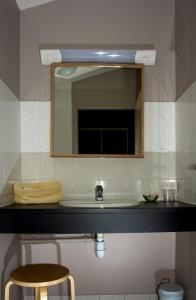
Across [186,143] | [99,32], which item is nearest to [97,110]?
[99,32]

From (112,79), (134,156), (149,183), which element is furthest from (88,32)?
(149,183)

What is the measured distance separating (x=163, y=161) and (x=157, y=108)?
0.39 m

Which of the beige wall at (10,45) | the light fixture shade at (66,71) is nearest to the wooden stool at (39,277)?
the beige wall at (10,45)

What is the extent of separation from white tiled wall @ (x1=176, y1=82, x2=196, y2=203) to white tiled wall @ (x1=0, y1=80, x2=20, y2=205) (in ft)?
3.73

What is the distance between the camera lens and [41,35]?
2441mm

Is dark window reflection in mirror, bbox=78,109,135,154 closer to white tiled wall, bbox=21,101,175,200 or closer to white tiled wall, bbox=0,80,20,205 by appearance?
white tiled wall, bbox=21,101,175,200

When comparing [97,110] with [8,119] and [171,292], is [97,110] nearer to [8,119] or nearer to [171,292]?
[8,119]

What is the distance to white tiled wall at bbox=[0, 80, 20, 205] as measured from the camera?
1.96 meters

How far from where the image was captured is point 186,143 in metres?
2.20

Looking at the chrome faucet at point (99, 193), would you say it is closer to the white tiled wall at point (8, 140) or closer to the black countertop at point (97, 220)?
the black countertop at point (97, 220)

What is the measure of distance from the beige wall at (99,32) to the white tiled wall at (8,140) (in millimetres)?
262

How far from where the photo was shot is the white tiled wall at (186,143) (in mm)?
2057

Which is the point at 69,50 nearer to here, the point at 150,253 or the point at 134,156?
the point at 134,156

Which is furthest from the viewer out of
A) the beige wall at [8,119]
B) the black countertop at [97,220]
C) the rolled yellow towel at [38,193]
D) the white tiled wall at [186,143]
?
the rolled yellow towel at [38,193]
